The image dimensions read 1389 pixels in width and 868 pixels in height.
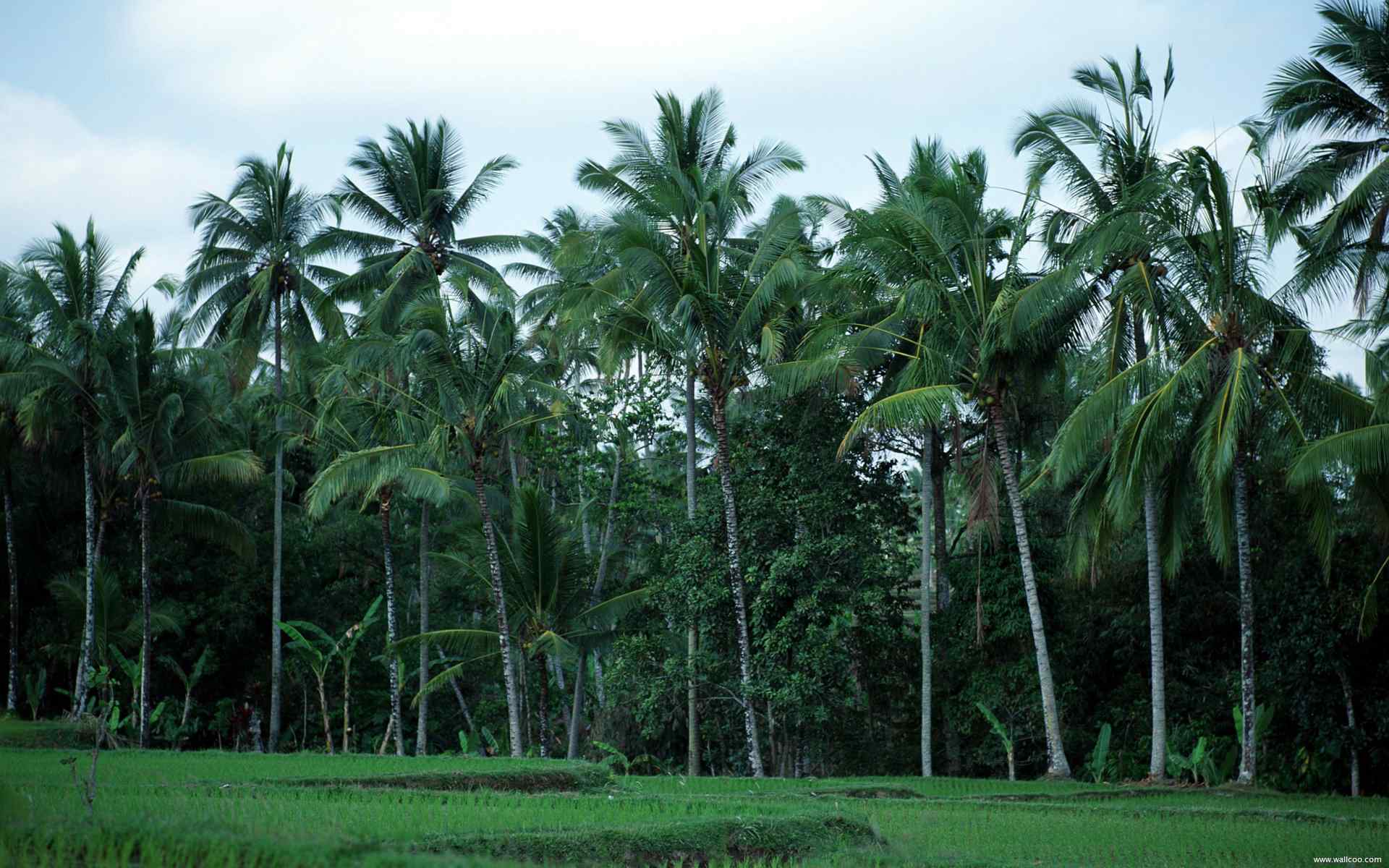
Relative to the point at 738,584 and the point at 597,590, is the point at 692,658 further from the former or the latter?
the point at 597,590

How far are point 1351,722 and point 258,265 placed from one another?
24.3 meters

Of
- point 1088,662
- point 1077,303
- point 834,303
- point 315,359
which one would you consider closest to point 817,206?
point 834,303

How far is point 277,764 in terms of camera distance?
16.0 meters

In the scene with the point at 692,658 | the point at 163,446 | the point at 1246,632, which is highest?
the point at 163,446

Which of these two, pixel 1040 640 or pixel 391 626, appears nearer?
pixel 1040 640

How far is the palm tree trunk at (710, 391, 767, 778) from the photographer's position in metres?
19.6

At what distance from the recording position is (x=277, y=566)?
25750mm

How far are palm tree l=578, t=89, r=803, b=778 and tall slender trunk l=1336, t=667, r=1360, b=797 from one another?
9.36m

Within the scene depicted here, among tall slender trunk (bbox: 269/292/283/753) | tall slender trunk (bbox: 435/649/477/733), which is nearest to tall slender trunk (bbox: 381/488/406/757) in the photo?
tall slender trunk (bbox: 269/292/283/753)

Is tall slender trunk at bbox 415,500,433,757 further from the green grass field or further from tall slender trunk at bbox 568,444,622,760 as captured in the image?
the green grass field

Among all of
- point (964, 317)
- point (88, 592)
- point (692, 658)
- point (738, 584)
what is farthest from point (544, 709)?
point (964, 317)

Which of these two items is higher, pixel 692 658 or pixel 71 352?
pixel 71 352

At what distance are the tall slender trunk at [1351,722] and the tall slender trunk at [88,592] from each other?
21.6 metres

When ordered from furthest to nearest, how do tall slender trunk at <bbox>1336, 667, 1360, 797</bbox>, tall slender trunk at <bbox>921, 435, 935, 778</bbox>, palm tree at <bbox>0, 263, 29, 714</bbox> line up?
palm tree at <bbox>0, 263, 29, 714</bbox> → tall slender trunk at <bbox>921, 435, 935, 778</bbox> → tall slender trunk at <bbox>1336, 667, 1360, 797</bbox>
